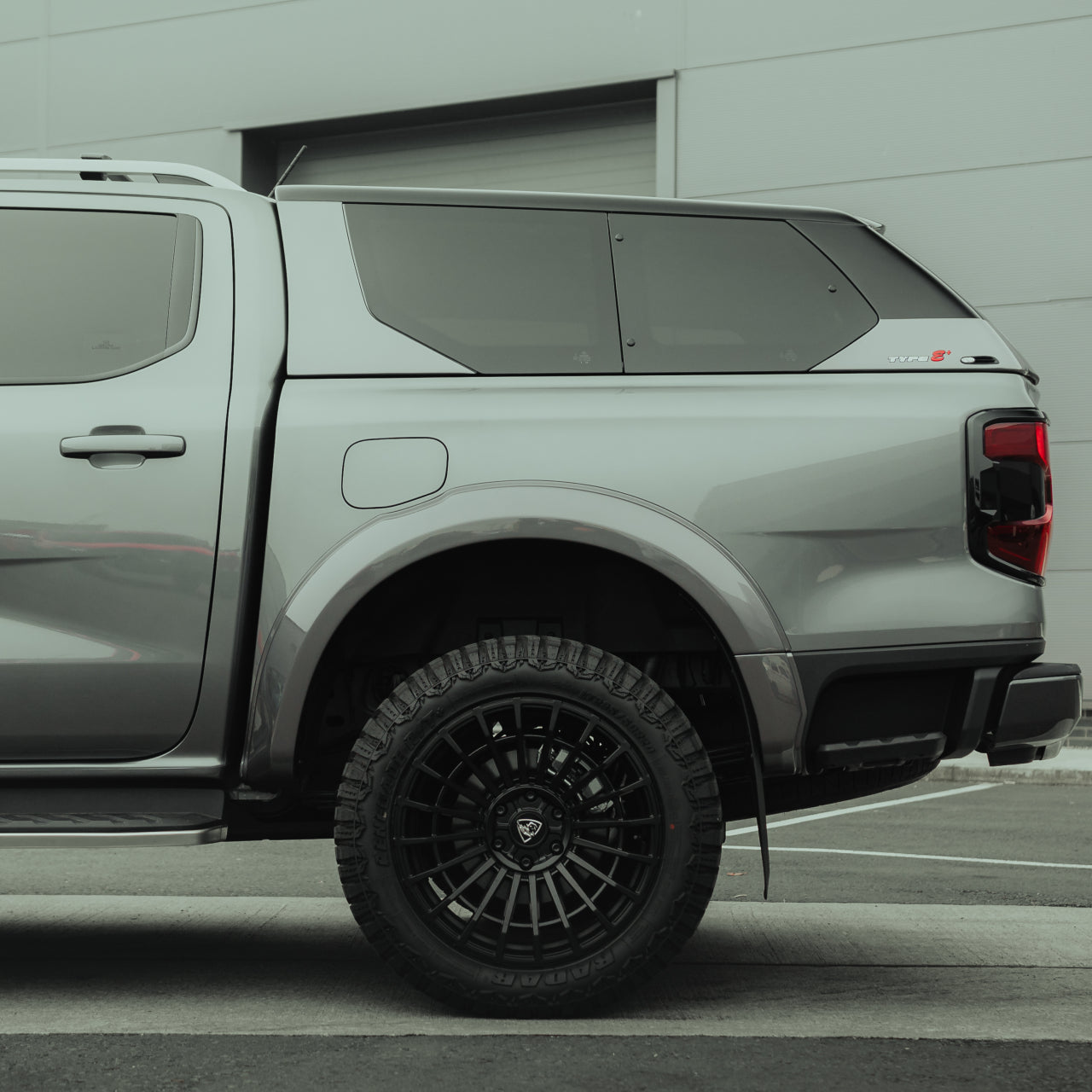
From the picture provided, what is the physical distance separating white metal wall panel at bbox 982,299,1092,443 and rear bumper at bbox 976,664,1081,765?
11.1m

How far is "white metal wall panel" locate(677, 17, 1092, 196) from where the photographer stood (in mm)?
14281

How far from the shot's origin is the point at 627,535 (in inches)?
138

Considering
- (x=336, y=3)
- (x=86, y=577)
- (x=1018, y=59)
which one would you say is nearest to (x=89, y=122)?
(x=336, y=3)

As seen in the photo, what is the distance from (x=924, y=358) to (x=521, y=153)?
13.1m

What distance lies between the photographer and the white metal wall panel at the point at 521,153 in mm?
15859

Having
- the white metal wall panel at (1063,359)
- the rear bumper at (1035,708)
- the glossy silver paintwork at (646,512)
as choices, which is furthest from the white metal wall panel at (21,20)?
the rear bumper at (1035,708)

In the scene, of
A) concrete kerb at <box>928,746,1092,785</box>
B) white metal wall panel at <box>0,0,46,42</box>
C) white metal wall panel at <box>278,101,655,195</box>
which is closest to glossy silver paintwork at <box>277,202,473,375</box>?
concrete kerb at <box>928,746,1092,785</box>

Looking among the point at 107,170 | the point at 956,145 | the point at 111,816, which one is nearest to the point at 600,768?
the point at 111,816

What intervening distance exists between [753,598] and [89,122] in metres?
16.0

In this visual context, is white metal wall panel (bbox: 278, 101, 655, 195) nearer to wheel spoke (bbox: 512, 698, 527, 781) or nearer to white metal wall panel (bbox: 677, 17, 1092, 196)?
white metal wall panel (bbox: 677, 17, 1092, 196)

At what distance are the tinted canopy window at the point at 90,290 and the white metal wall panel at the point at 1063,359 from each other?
11.7 meters

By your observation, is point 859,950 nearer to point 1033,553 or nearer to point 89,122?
point 1033,553

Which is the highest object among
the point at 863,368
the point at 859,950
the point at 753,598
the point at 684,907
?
the point at 863,368

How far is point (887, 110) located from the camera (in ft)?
48.4
